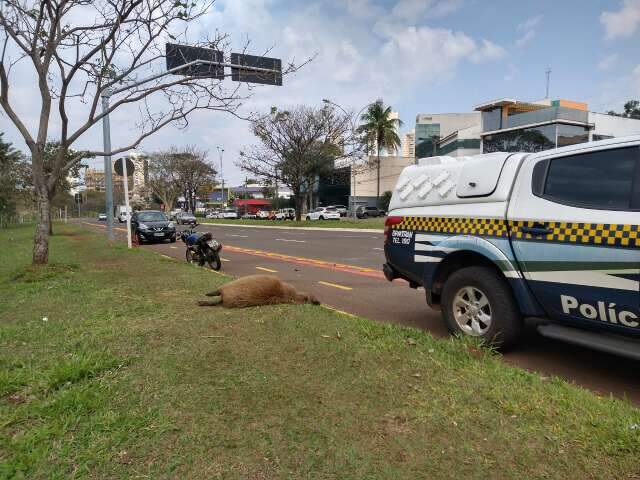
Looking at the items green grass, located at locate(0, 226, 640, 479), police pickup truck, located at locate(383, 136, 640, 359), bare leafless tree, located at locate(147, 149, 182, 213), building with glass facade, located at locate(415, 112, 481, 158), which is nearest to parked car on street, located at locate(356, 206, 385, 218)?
building with glass facade, located at locate(415, 112, 481, 158)

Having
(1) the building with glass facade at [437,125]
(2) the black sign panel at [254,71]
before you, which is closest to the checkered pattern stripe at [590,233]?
(2) the black sign panel at [254,71]

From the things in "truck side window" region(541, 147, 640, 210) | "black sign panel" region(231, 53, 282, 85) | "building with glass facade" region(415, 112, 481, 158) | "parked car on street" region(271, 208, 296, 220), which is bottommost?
"parked car on street" region(271, 208, 296, 220)

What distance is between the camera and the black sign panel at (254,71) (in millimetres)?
8922

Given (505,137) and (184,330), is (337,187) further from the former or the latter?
(184,330)

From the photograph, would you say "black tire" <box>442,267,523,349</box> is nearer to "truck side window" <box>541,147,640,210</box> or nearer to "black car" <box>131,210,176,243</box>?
"truck side window" <box>541,147,640,210</box>

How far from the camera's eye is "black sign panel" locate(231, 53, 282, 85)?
8.92 meters

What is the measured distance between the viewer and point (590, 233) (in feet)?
11.6

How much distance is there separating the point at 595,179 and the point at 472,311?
1.59 metres

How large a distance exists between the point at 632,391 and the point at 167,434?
3407 millimetres

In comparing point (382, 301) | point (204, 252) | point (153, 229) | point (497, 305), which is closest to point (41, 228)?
point (204, 252)

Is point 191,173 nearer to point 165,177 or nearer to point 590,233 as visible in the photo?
point 165,177

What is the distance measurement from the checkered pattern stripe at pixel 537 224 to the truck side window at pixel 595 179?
0.61 feet

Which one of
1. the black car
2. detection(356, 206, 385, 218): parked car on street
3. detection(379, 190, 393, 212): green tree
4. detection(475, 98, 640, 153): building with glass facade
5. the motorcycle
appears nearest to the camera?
the motorcycle

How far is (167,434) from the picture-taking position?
2.58 m
